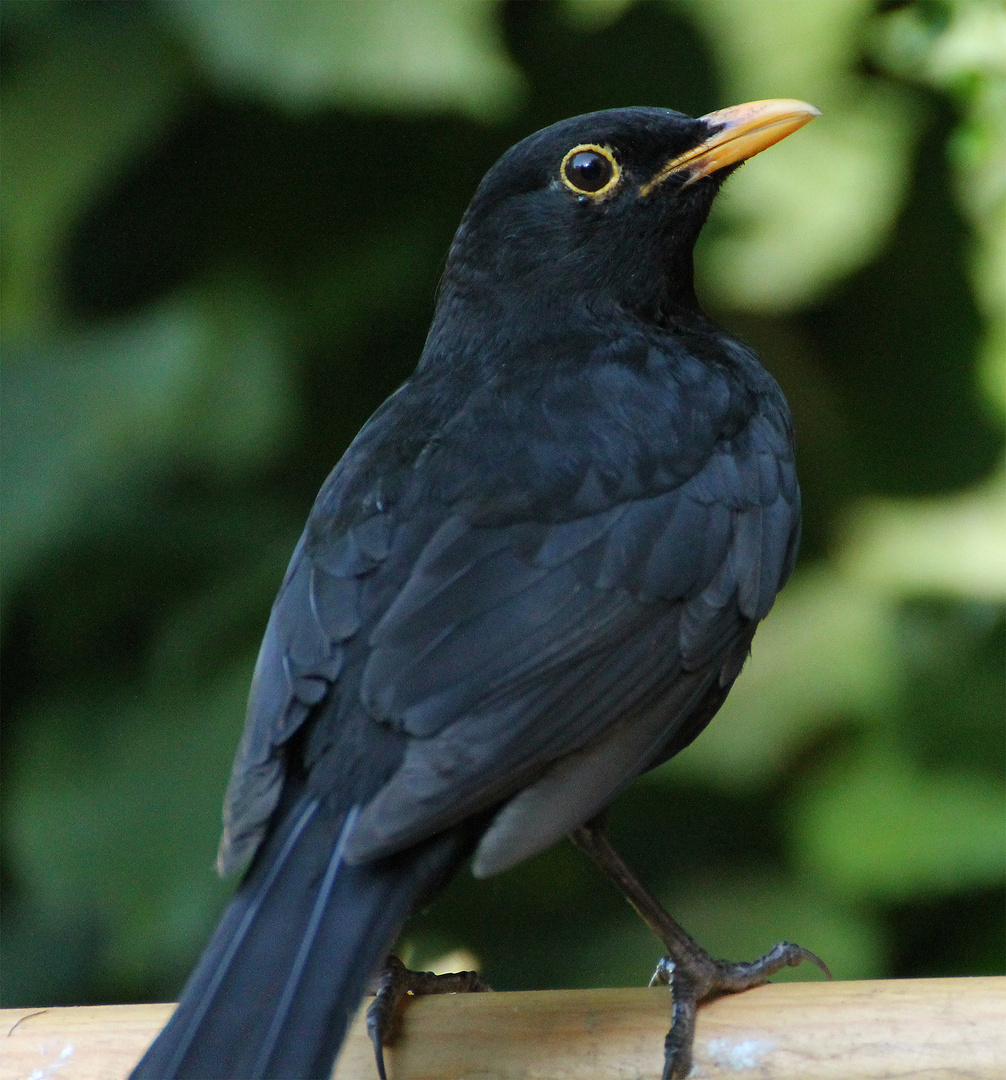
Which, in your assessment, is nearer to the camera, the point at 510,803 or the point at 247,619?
the point at 510,803

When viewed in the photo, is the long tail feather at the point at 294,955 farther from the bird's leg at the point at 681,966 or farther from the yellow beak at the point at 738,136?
the yellow beak at the point at 738,136

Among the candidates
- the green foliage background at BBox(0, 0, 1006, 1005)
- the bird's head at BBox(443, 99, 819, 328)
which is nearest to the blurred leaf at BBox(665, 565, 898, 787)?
the green foliage background at BBox(0, 0, 1006, 1005)

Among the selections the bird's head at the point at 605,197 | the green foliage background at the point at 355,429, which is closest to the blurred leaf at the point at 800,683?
the green foliage background at the point at 355,429

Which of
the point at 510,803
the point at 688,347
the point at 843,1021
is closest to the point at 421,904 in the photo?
the point at 510,803

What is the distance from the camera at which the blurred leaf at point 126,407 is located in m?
4.09

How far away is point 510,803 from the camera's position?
226cm

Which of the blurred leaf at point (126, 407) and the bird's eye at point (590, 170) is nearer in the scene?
the bird's eye at point (590, 170)

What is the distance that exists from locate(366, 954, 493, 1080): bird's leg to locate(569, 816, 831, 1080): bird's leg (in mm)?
355

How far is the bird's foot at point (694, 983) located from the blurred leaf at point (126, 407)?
2073 mm

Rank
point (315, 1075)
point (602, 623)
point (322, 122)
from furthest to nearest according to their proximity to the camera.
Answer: point (322, 122) < point (602, 623) < point (315, 1075)

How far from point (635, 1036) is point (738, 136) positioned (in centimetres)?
171

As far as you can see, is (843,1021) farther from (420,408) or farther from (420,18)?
(420,18)

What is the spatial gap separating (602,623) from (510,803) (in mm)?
336

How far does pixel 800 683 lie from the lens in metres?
4.30
